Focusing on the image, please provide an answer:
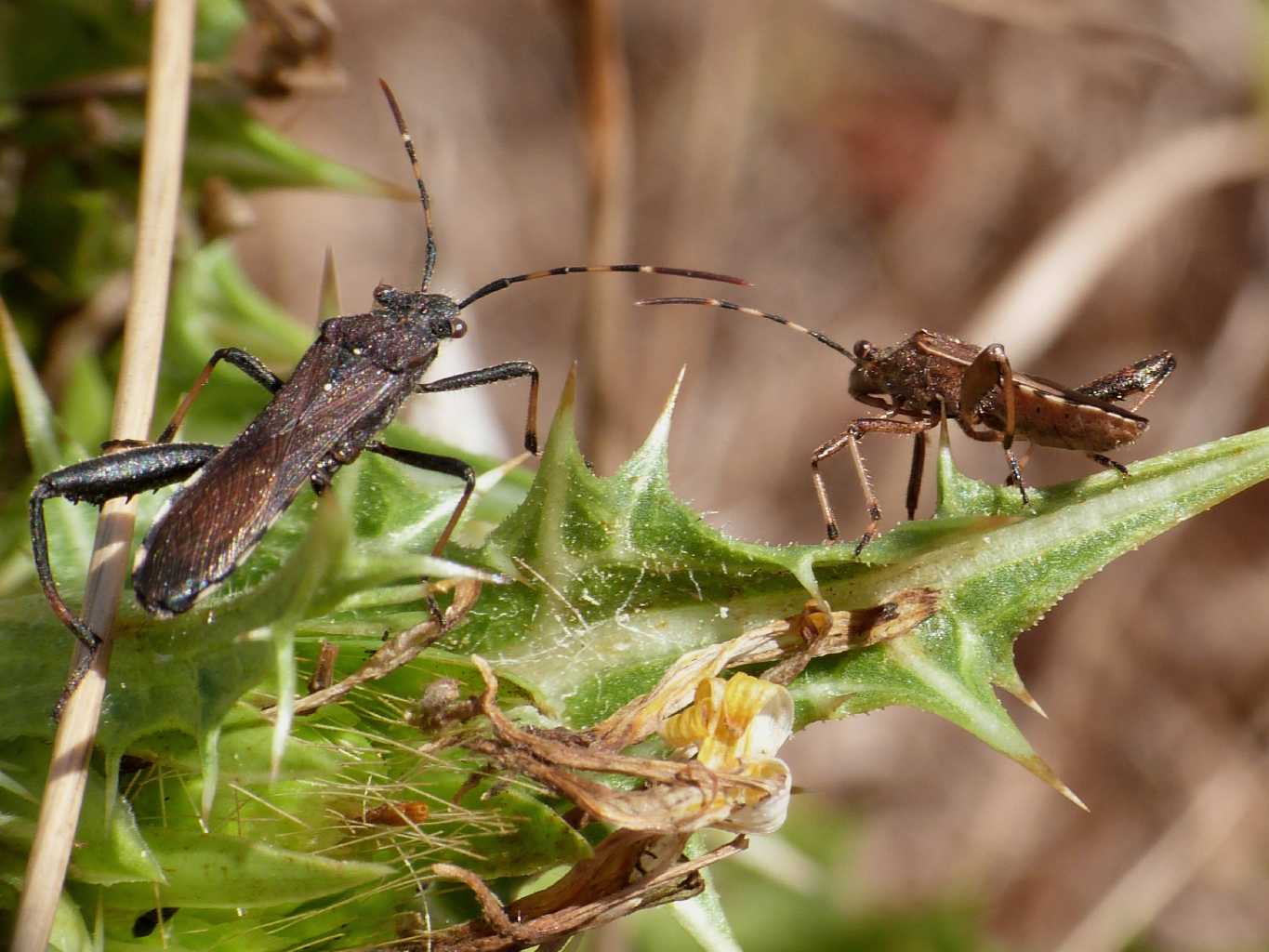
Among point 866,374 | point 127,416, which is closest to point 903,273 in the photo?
point 866,374

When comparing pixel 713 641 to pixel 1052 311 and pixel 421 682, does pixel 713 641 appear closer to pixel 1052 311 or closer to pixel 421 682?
pixel 421 682

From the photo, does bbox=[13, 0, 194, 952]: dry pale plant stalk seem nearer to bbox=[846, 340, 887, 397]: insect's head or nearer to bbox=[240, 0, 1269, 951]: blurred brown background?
bbox=[846, 340, 887, 397]: insect's head

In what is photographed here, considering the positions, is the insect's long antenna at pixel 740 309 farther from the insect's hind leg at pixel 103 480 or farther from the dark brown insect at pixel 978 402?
the insect's hind leg at pixel 103 480

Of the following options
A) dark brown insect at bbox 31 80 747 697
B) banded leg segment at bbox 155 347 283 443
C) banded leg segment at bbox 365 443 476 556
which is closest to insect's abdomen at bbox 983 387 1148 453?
dark brown insect at bbox 31 80 747 697

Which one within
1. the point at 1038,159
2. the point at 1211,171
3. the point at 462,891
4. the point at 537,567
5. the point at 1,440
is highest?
the point at 1038,159

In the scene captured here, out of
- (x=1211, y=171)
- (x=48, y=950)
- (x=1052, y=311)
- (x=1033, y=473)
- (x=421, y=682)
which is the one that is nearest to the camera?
(x=48, y=950)

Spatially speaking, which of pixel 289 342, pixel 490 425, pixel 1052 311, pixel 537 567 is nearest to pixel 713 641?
pixel 537 567
